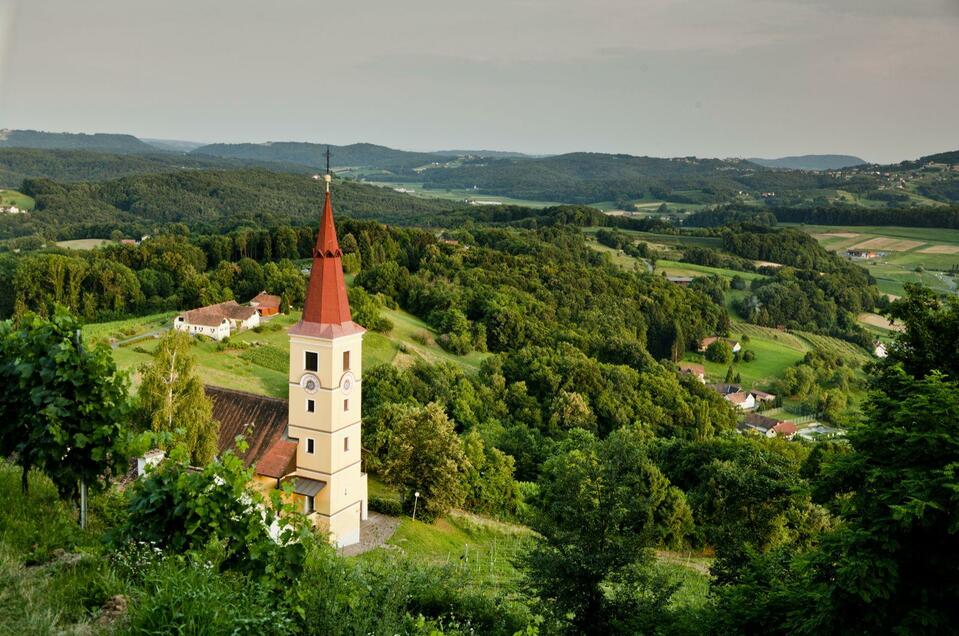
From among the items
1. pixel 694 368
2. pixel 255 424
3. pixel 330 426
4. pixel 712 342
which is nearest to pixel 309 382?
pixel 330 426

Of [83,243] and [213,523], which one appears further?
[83,243]

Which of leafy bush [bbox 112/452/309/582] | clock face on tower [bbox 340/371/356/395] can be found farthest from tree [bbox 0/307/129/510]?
clock face on tower [bbox 340/371/356/395]

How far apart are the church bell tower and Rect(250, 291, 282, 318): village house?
105ft

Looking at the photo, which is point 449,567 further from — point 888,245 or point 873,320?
point 888,245

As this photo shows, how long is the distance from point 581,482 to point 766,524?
47.1 feet

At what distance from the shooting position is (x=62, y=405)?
31.3 ft

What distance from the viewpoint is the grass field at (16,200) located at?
484ft

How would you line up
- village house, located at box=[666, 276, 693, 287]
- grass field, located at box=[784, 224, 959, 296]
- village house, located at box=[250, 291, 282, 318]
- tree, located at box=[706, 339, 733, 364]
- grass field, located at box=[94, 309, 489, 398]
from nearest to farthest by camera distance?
grass field, located at box=[94, 309, 489, 398]
village house, located at box=[250, 291, 282, 318]
tree, located at box=[706, 339, 733, 364]
grass field, located at box=[784, 224, 959, 296]
village house, located at box=[666, 276, 693, 287]

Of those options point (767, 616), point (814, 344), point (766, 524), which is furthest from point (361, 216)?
point (767, 616)

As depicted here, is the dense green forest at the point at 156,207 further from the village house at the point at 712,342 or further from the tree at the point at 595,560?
the tree at the point at 595,560

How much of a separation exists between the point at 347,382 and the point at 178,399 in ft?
20.2

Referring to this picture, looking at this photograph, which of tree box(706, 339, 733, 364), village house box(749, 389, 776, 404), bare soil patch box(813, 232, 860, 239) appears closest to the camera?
village house box(749, 389, 776, 404)

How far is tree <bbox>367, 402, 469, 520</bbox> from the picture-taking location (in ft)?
108

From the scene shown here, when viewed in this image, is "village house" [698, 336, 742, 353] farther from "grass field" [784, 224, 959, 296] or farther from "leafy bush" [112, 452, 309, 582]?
"leafy bush" [112, 452, 309, 582]
